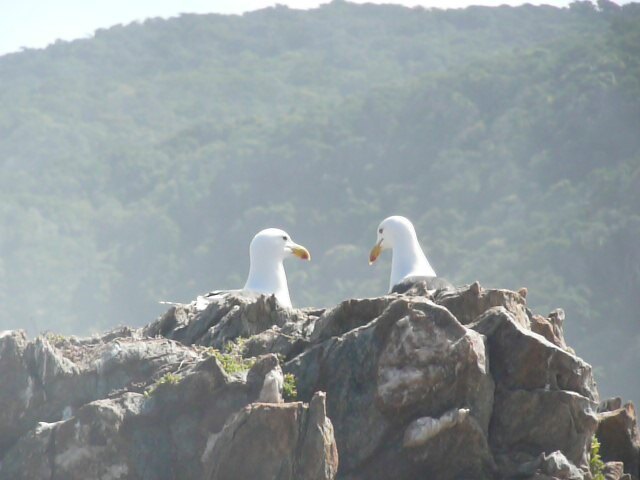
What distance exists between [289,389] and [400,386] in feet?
2.93

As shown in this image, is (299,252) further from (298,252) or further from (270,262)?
(270,262)

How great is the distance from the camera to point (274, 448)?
968 cm

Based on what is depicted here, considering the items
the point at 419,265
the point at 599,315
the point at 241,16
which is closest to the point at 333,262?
the point at 599,315

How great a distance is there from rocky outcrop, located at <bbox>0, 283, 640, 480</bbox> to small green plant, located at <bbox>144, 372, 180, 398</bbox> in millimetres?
18

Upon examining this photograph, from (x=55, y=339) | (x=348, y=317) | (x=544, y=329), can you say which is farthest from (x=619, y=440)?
(x=55, y=339)

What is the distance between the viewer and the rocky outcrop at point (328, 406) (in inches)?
388

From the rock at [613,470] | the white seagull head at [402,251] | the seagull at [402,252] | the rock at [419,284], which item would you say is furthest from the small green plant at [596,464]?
the white seagull head at [402,251]

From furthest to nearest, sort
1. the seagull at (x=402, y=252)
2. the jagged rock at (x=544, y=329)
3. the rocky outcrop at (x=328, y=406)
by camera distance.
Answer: the seagull at (x=402, y=252) < the jagged rock at (x=544, y=329) < the rocky outcrop at (x=328, y=406)

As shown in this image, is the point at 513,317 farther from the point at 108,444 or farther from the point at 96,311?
the point at 96,311

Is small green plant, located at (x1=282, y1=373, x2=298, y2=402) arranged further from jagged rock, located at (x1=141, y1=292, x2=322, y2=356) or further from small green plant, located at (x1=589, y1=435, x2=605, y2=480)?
small green plant, located at (x1=589, y1=435, x2=605, y2=480)

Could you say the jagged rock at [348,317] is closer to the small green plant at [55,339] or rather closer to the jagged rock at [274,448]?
the jagged rock at [274,448]

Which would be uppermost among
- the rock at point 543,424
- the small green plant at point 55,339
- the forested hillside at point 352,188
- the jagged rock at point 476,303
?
the jagged rock at point 476,303

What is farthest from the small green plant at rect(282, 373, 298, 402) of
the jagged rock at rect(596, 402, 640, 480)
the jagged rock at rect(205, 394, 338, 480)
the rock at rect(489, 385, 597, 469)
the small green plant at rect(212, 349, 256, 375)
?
the jagged rock at rect(596, 402, 640, 480)

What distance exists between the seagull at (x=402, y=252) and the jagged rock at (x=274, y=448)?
6874 mm
